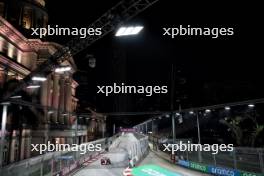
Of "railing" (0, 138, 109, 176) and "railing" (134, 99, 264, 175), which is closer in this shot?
"railing" (0, 138, 109, 176)

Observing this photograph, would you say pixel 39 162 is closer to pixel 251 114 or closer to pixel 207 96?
pixel 251 114

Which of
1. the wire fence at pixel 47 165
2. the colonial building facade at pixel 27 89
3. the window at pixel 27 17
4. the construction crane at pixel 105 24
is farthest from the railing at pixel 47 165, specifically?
the window at pixel 27 17

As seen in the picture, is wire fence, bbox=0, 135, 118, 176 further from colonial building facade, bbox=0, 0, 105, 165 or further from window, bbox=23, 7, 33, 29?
window, bbox=23, 7, 33, 29

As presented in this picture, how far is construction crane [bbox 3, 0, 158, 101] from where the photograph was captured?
46.9 ft

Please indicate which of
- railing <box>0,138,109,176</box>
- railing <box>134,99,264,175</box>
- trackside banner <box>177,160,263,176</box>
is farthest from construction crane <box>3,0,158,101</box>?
trackside banner <box>177,160,263,176</box>

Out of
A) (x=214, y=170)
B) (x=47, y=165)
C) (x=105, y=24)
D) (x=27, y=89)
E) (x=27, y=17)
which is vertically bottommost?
(x=214, y=170)

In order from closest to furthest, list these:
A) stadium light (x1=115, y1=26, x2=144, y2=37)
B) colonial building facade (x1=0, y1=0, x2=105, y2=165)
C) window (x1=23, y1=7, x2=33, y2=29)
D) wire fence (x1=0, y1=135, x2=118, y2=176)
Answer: wire fence (x1=0, y1=135, x2=118, y2=176) → stadium light (x1=115, y1=26, x2=144, y2=37) → colonial building facade (x1=0, y1=0, x2=105, y2=165) → window (x1=23, y1=7, x2=33, y2=29)

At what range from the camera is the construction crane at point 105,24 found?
14.3 meters

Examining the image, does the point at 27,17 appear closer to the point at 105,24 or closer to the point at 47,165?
the point at 105,24

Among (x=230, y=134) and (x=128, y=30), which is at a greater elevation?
(x=128, y=30)

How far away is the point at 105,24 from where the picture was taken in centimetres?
1536

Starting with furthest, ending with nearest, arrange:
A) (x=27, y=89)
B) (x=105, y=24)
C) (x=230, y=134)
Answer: (x=27, y=89), (x=230, y=134), (x=105, y=24)

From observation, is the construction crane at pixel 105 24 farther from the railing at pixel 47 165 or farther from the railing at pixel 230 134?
the railing at pixel 230 134

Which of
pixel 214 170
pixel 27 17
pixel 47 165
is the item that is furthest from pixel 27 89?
pixel 214 170
